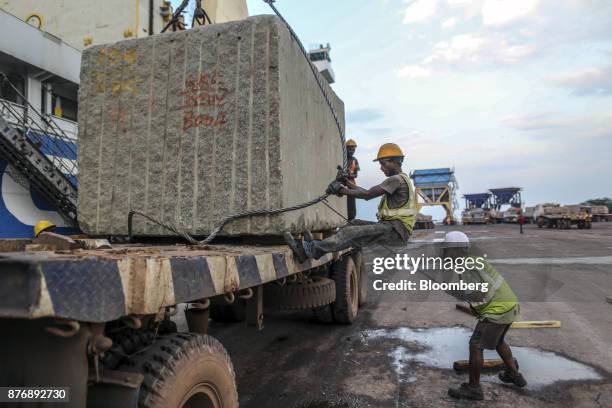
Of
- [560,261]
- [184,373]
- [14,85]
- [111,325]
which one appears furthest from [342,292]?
[14,85]

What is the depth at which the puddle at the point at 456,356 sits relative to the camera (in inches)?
176

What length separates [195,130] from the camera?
4.25 meters

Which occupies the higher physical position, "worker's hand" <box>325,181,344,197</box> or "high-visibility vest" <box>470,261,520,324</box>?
"worker's hand" <box>325,181,344,197</box>

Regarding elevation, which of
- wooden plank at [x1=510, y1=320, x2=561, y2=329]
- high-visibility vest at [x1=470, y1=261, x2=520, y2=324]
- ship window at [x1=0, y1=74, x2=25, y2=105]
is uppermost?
ship window at [x1=0, y1=74, x2=25, y2=105]

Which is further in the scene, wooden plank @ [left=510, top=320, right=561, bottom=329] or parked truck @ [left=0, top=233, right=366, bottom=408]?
wooden plank @ [left=510, top=320, right=561, bottom=329]


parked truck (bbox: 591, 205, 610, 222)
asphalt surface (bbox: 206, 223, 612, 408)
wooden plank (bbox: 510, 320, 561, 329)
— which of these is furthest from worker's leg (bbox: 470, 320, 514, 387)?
parked truck (bbox: 591, 205, 610, 222)

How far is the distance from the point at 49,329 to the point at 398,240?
3836mm

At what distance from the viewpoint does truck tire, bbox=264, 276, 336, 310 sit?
429cm

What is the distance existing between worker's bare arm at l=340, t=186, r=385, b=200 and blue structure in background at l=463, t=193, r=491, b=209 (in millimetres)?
59142

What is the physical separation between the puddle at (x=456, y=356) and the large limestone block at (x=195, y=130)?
201 cm

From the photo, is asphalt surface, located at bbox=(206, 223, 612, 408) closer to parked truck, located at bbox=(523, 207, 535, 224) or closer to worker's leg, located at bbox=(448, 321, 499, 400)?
worker's leg, located at bbox=(448, 321, 499, 400)

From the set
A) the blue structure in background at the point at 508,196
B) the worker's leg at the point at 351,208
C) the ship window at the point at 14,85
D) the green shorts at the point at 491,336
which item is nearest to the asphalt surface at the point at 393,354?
the green shorts at the point at 491,336

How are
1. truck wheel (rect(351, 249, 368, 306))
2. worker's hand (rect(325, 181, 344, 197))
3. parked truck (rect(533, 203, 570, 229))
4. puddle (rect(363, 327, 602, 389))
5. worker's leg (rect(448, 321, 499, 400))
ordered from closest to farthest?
worker's leg (rect(448, 321, 499, 400)) < puddle (rect(363, 327, 602, 389)) < worker's hand (rect(325, 181, 344, 197)) < truck wheel (rect(351, 249, 368, 306)) < parked truck (rect(533, 203, 570, 229))

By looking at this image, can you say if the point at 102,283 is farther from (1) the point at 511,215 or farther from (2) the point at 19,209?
(1) the point at 511,215
